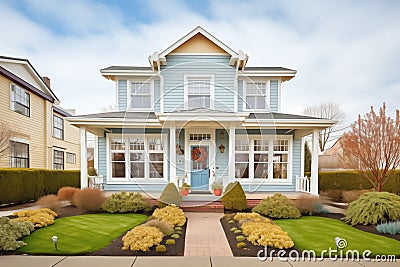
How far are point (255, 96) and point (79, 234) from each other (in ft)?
29.1

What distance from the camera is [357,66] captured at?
1417cm

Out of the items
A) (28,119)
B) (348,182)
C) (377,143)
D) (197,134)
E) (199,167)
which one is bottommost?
(348,182)

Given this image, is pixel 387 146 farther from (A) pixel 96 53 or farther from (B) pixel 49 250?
(A) pixel 96 53

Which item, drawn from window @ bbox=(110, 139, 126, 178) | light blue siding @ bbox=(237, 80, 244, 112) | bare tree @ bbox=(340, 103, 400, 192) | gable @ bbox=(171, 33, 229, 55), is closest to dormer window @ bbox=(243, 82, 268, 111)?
light blue siding @ bbox=(237, 80, 244, 112)

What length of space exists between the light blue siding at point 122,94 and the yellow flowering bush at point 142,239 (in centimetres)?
746

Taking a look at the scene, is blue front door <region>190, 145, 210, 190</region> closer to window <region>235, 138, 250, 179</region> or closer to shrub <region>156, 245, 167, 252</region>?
window <region>235, 138, 250, 179</region>

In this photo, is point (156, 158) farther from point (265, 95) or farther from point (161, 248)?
point (161, 248)

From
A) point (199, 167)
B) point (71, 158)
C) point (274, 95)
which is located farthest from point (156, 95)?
point (71, 158)

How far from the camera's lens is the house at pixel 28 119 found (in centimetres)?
1175

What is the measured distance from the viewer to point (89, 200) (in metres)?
7.95

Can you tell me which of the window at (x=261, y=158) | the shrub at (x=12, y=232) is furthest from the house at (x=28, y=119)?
the window at (x=261, y=158)

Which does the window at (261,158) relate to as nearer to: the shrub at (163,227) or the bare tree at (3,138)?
the shrub at (163,227)

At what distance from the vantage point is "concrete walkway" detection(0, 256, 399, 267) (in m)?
4.09

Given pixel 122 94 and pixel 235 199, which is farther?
pixel 122 94
